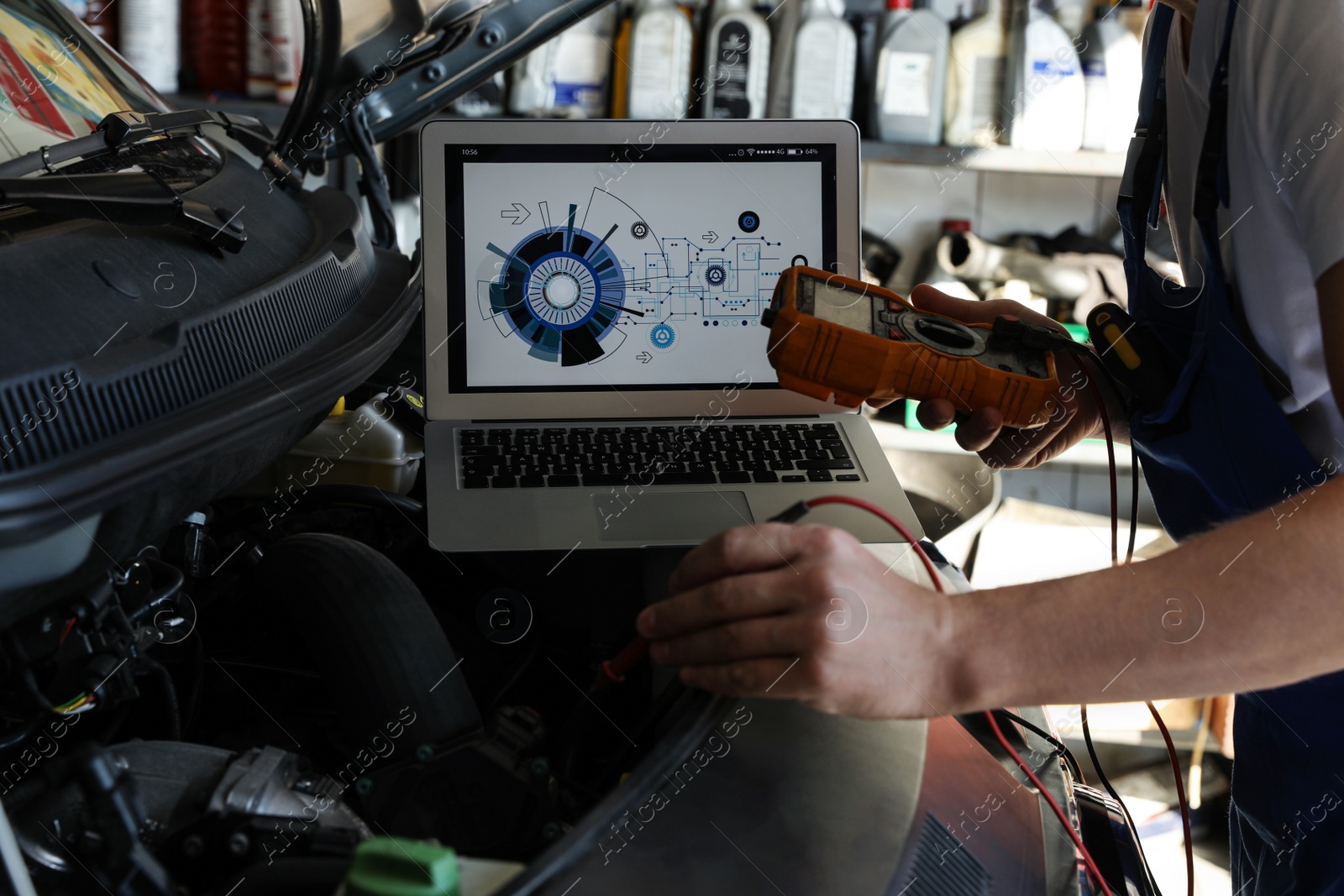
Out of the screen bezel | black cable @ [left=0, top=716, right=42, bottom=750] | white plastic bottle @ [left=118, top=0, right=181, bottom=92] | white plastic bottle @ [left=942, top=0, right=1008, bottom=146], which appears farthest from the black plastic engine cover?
white plastic bottle @ [left=942, top=0, right=1008, bottom=146]

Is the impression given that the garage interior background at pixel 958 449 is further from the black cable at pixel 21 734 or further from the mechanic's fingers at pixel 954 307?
the black cable at pixel 21 734

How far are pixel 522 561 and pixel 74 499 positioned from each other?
457 millimetres

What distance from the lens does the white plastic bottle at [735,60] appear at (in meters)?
2.08

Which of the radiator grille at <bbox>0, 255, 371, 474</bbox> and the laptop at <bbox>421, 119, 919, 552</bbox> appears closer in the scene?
the radiator grille at <bbox>0, 255, 371, 474</bbox>

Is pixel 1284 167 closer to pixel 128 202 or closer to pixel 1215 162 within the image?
pixel 1215 162

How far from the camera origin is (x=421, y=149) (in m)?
1.10

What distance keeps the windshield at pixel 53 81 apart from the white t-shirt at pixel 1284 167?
0.87m

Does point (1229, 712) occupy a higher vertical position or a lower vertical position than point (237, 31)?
lower

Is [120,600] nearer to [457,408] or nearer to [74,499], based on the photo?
[74,499]

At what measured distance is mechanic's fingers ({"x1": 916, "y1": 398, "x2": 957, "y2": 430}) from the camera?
0.86m

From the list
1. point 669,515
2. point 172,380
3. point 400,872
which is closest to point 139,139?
point 172,380

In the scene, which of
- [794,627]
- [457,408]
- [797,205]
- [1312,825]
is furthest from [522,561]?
[1312,825]

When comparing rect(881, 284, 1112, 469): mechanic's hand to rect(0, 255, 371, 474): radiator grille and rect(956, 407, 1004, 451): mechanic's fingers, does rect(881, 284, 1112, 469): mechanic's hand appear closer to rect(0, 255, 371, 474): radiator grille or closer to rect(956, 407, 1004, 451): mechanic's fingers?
rect(956, 407, 1004, 451): mechanic's fingers

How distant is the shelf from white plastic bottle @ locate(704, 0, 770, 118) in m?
0.28
